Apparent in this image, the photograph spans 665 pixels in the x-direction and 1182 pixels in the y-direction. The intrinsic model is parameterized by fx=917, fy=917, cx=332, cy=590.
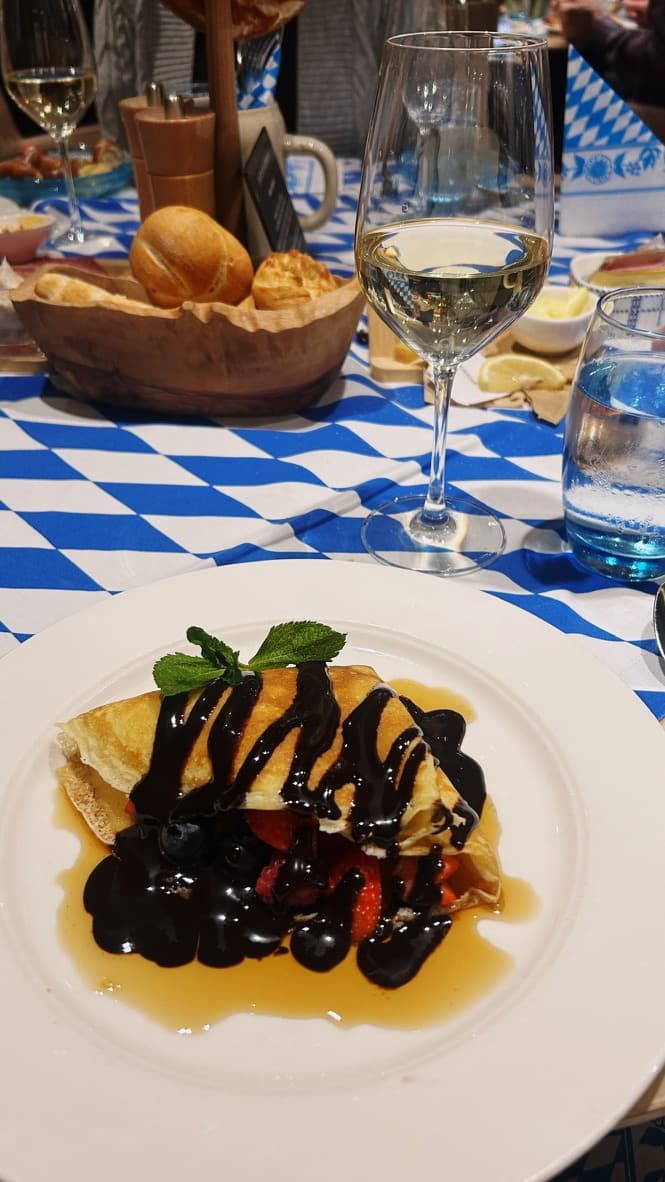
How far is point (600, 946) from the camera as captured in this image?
56 cm

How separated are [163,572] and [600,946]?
63 cm

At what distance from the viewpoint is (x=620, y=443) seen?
36.6 inches

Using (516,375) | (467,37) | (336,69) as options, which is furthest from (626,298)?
(336,69)

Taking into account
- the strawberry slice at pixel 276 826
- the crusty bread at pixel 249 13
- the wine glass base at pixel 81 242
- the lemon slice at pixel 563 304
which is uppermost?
the crusty bread at pixel 249 13

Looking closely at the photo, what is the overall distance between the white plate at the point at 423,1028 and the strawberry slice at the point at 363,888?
8 centimetres

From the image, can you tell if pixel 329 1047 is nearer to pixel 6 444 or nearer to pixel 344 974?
pixel 344 974

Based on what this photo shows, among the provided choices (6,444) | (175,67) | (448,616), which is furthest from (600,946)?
(175,67)

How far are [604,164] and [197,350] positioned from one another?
1.08 meters

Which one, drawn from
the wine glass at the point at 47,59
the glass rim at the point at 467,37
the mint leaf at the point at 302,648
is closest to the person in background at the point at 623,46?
the wine glass at the point at 47,59

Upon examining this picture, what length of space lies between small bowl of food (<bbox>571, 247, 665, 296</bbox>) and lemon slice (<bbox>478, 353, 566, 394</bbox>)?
0.26 meters

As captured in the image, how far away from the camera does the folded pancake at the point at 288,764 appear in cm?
64

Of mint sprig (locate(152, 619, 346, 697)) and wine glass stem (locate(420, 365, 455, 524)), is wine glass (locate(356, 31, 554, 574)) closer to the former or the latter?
wine glass stem (locate(420, 365, 455, 524))

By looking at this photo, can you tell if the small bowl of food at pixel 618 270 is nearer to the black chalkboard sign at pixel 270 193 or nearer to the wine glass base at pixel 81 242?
the black chalkboard sign at pixel 270 193

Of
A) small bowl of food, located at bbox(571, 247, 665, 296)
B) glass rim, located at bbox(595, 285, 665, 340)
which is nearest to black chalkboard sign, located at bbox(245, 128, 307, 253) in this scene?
small bowl of food, located at bbox(571, 247, 665, 296)
